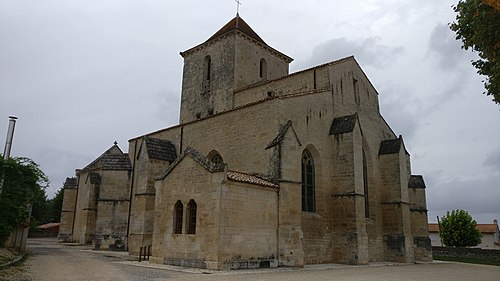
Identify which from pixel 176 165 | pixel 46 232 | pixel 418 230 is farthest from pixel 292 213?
pixel 46 232

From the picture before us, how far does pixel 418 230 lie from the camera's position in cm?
2502

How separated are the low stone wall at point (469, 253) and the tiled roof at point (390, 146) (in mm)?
13583

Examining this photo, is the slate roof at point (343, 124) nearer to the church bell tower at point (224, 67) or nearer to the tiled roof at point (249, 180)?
the tiled roof at point (249, 180)

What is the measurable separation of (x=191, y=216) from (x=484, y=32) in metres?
12.0

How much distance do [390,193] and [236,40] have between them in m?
14.6

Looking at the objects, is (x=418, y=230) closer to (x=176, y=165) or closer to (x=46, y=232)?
(x=176, y=165)

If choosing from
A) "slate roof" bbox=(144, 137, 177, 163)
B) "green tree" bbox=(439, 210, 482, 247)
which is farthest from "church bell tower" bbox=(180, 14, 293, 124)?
"green tree" bbox=(439, 210, 482, 247)

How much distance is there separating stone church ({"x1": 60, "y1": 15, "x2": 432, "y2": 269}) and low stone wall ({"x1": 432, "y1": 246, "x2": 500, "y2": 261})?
960cm

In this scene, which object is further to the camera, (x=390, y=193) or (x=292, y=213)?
(x=390, y=193)

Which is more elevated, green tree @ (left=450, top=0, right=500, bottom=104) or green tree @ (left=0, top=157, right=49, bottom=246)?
green tree @ (left=450, top=0, right=500, bottom=104)

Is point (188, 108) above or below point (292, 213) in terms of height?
above

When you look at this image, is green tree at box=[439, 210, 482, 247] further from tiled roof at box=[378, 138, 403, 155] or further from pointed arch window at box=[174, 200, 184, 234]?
pointed arch window at box=[174, 200, 184, 234]

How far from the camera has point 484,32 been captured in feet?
33.8

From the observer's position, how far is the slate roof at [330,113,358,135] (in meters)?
20.7
